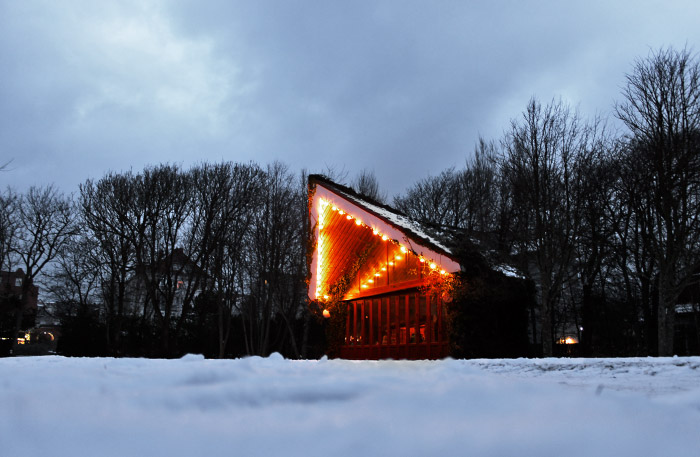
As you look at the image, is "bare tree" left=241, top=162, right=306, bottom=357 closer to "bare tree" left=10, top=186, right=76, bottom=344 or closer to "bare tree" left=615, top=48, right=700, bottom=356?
"bare tree" left=10, top=186, right=76, bottom=344

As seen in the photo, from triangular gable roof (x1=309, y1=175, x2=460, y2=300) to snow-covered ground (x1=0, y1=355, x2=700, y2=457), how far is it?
1222cm

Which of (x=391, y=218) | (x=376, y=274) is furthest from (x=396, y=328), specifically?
(x=391, y=218)

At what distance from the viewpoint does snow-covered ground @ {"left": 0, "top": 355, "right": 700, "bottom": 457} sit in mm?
583

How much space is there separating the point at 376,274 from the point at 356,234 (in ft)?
4.77

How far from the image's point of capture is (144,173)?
2114 centimetres

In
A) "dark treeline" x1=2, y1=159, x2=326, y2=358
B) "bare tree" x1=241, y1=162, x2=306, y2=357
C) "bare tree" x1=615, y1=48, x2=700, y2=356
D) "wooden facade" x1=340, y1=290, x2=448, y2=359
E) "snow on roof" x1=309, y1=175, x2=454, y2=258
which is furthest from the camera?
"bare tree" x1=241, y1=162, x2=306, y2=357

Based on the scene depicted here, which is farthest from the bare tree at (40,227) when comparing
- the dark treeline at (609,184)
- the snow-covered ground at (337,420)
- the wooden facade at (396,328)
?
the snow-covered ground at (337,420)

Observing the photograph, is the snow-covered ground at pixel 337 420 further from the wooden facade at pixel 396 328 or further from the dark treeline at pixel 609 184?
the dark treeline at pixel 609 184

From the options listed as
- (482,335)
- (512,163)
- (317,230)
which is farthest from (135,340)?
(512,163)

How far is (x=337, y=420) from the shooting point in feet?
2.09

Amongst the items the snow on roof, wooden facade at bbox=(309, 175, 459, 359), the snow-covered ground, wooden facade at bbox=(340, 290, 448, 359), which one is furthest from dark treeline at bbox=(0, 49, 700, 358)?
the snow-covered ground

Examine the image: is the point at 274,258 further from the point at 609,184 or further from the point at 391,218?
the point at 609,184

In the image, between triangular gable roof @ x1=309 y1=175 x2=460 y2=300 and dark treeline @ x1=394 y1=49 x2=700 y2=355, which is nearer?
dark treeline @ x1=394 y1=49 x2=700 y2=355

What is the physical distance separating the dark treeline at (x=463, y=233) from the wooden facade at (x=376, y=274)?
1.89m
